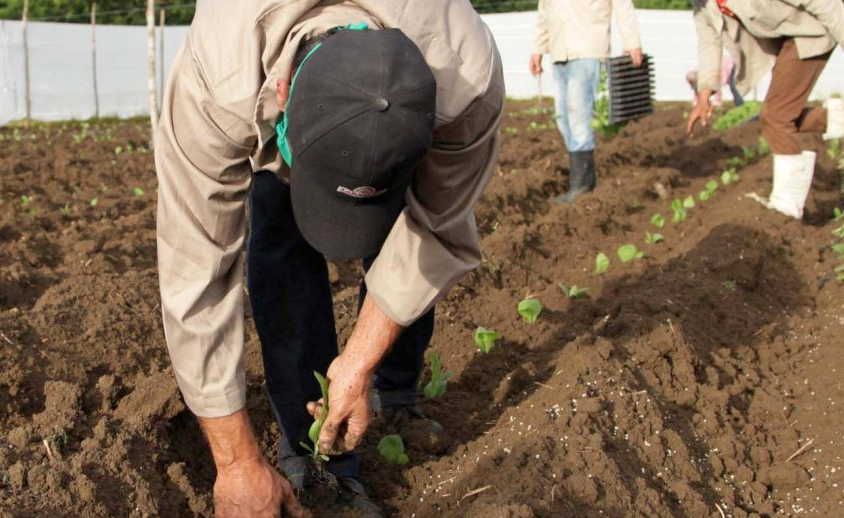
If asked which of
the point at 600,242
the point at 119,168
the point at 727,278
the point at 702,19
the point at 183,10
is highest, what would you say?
the point at 702,19

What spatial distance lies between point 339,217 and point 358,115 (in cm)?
25

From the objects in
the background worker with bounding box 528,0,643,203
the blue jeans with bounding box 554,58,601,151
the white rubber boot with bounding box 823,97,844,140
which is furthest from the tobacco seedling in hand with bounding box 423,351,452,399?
the blue jeans with bounding box 554,58,601,151

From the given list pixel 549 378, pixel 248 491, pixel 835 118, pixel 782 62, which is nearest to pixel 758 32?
pixel 782 62

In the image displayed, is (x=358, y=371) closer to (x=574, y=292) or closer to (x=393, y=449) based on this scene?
(x=393, y=449)

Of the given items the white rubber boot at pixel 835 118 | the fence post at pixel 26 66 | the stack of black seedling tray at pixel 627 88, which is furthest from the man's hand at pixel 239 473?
the fence post at pixel 26 66

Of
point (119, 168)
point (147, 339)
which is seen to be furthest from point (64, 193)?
point (147, 339)

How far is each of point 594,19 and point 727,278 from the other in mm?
2708

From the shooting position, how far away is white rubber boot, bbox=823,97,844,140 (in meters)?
5.52

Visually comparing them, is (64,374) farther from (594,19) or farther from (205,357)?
(594,19)

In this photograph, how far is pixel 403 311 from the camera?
2293mm

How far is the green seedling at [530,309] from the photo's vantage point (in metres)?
3.86

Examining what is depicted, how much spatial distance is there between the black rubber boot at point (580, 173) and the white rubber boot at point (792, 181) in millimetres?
1395

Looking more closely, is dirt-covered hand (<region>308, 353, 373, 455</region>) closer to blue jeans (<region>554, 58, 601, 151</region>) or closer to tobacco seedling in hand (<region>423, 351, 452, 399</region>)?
tobacco seedling in hand (<region>423, 351, 452, 399</region>)

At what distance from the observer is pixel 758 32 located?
5520 millimetres
